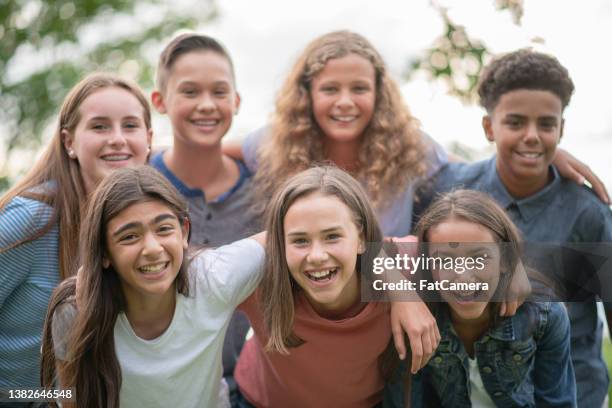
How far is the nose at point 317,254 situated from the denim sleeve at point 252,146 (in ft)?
3.83

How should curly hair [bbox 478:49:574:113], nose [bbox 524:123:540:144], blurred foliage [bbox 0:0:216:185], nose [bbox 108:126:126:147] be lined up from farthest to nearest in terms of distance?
blurred foliage [bbox 0:0:216:185], curly hair [bbox 478:49:574:113], nose [bbox 524:123:540:144], nose [bbox 108:126:126:147]

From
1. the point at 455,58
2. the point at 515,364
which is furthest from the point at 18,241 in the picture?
the point at 455,58

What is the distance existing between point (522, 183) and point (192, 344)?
170cm

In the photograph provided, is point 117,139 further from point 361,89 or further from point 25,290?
point 361,89

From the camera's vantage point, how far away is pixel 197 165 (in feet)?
12.0

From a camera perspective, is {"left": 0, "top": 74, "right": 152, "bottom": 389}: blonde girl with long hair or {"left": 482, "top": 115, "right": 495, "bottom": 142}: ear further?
{"left": 482, "top": 115, "right": 495, "bottom": 142}: ear

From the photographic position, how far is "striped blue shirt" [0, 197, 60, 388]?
291 centimetres

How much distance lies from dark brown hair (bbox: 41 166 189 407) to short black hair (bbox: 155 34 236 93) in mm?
1035

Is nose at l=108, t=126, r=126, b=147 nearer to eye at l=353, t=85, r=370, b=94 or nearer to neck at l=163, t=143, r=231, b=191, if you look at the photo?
neck at l=163, t=143, r=231, b=191

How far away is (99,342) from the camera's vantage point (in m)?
2.71

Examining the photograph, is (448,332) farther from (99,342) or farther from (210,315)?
(99,342)

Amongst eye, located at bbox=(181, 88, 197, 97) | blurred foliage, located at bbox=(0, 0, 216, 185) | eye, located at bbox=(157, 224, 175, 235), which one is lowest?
eye, located at bbox=(157, 224, 175, 235)

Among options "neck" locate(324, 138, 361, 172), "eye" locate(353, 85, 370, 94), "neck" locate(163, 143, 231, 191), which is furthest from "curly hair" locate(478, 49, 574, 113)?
"neck" locate(163, 143, 231, 191)

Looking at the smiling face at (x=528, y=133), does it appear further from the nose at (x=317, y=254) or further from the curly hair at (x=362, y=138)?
the nose at (x=317, y=254)
